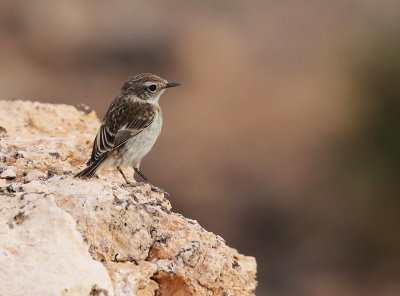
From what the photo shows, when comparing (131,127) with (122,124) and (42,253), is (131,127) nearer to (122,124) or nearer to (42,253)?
(122,124)

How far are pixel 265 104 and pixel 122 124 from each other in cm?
1771

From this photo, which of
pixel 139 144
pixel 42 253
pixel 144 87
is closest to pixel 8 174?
pixel 42 253

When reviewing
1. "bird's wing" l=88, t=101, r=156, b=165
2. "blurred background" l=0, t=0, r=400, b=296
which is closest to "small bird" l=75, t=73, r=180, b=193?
"bird's wing" l=88, t=101, r=156, b=165

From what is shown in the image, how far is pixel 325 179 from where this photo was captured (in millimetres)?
20266

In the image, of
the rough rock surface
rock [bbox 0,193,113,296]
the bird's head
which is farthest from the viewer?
the bird's head

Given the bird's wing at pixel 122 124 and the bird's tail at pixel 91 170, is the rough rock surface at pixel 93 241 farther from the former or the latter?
the bird's wing at pixel 122 124

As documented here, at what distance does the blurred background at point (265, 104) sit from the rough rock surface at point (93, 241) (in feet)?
35.0

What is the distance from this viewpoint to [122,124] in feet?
24.1

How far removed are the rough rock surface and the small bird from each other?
21.7 inches

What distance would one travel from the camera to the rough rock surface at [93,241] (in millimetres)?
4324

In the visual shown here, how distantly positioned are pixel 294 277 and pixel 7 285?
1277 centimetres

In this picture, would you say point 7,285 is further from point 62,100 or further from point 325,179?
point 62,100

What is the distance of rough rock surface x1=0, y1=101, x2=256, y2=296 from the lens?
4324mm

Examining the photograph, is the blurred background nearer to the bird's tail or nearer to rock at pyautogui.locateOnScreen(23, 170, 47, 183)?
the bird's tail
